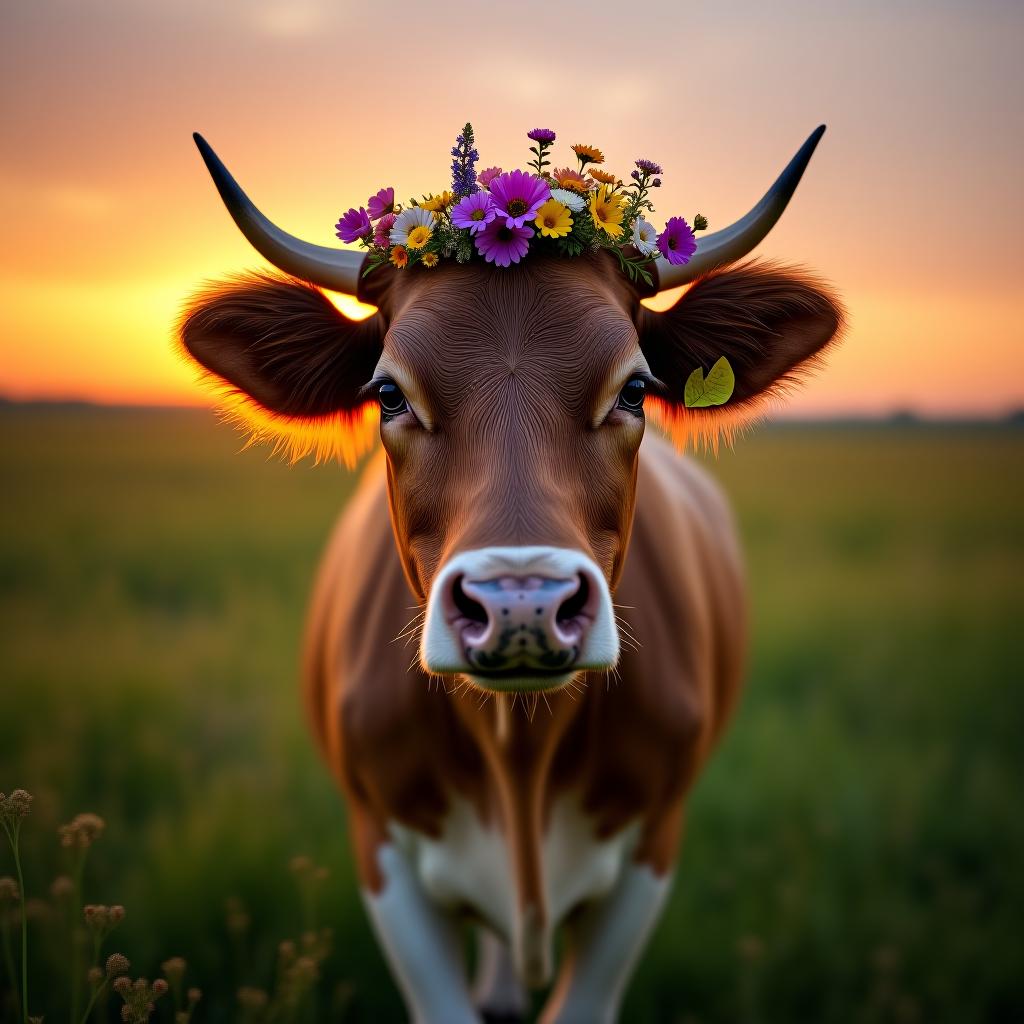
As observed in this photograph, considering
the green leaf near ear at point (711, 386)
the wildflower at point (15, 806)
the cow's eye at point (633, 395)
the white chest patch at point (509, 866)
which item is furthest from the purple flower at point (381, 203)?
the white chest patch at point (509, 866)

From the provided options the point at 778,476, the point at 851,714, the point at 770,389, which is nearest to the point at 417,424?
the point at 770,389

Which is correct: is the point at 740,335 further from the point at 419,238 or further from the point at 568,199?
the point at 419,238

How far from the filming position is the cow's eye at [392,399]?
2396 millimetres

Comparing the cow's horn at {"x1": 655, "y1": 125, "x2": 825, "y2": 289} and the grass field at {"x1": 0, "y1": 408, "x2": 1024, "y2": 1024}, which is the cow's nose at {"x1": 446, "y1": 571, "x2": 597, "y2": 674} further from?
the grass field at {"x1": 0, "y1": 408, "x2": 1024, "y2": 1024}

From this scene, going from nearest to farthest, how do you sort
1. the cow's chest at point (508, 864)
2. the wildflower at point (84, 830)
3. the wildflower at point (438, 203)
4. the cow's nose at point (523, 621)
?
the cow's nose at point (523, 621) → the wildflower at point (84, 830) → the wildflower at point (438, 203) → the cow's chest at point (508, 864)

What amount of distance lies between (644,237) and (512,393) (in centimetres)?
66

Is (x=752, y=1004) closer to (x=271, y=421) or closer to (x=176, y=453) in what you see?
(x=271, y=421)

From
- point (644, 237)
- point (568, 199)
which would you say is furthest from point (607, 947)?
point (568, 199)

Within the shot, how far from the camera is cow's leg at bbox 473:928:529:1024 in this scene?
4.12 meters

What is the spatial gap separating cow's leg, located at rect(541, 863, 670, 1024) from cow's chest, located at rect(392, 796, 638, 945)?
0.39ft

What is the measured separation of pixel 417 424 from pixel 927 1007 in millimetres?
3385

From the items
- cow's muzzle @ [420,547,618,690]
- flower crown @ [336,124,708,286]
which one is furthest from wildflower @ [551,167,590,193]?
cow's muzzle @ [420,547,618,690]

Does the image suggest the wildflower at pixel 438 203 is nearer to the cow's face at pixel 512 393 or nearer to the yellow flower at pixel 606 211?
the cow's face at pixel 512 393

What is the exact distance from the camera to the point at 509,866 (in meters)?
2.98
